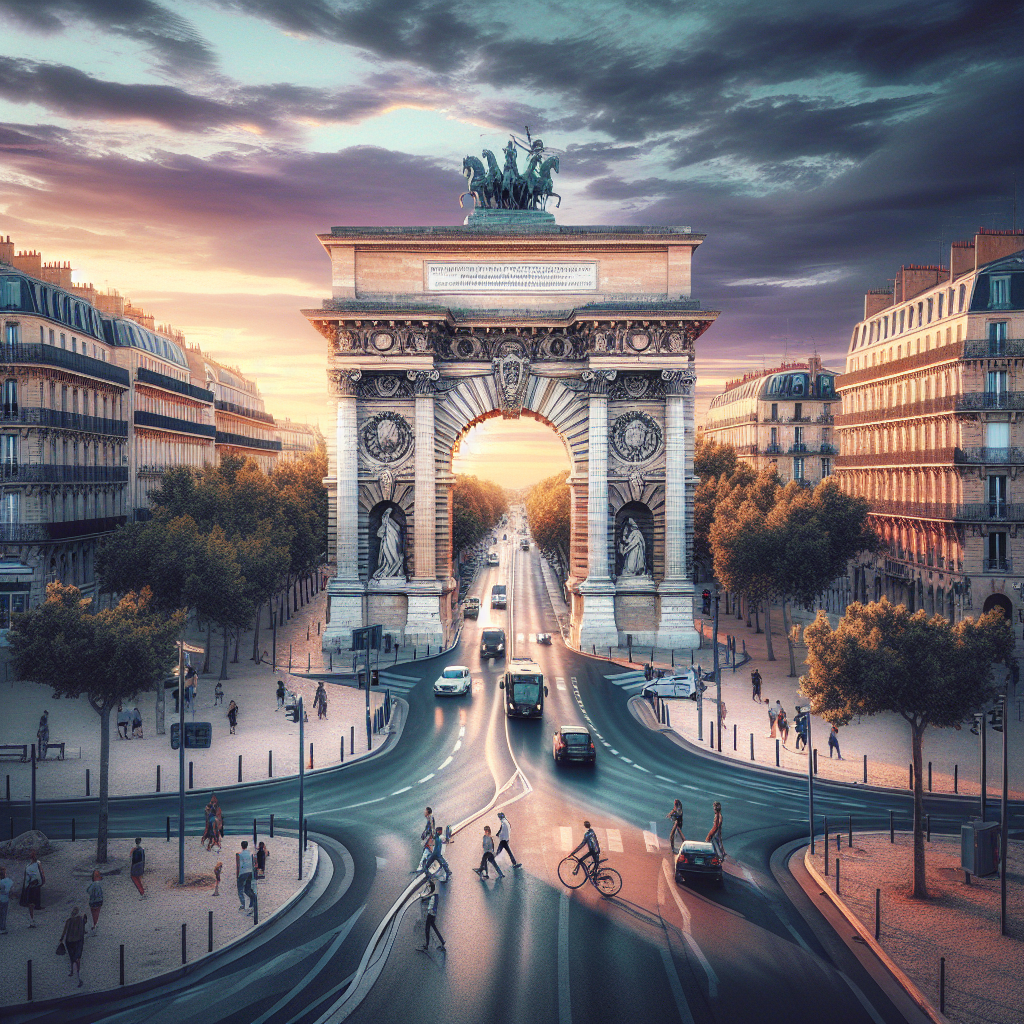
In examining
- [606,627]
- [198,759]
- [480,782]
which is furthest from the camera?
[606,627]

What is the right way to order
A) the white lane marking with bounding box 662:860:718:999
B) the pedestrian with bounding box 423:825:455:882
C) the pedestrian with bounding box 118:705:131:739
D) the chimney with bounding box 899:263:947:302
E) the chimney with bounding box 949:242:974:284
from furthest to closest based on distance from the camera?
the chimney with bounding box 899:263:947:302, the chimney with bounding box 949:242:974:284, the pedestrian with bounding box 118:705:131:739, the pedestrian with bounding box 423:825:455:882, the white lane marking with bounding box 662:860:718:999

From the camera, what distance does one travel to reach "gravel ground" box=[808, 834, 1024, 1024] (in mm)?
20219

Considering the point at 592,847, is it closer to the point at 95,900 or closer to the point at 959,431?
the point at 95,900

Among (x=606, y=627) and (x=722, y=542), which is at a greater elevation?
(x=722, y=542)

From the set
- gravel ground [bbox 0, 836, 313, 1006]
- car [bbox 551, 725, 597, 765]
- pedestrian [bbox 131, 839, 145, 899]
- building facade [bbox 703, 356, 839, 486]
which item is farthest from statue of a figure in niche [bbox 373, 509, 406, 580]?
building facade [bbox 703, 356, 839, 486]

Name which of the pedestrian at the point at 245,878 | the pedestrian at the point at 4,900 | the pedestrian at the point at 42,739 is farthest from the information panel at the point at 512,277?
the pedestrian at the point at 4,900

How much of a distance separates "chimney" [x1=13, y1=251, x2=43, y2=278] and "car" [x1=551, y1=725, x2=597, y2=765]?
166 feet

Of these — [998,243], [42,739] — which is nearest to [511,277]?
[998,243]

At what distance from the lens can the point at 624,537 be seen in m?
63.5

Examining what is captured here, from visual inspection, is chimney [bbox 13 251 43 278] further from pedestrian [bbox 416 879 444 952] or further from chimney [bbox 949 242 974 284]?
chimney [bbox 949 242 974 284]

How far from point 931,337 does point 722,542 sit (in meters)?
23.5

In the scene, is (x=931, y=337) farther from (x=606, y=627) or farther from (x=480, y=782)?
(x=480, y=782)

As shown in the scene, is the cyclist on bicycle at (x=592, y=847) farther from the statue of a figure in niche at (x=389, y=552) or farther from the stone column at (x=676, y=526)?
the statue of a figure in niche at (x=389, y=552)

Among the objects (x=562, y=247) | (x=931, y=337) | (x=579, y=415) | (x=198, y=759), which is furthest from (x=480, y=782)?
(x=931, y=337)
